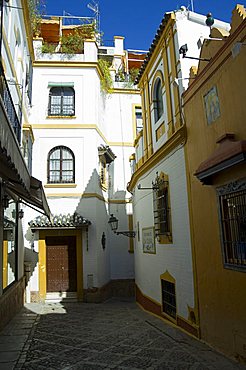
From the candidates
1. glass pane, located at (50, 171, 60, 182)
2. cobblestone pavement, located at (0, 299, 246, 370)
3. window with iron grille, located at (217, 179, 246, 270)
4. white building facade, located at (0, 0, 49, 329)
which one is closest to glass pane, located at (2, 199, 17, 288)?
white building facade, located at (0, 0, 49, 329)

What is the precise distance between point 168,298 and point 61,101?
11026mm

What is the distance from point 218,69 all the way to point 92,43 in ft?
40.1

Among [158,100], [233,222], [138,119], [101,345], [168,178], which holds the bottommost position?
[101,345]

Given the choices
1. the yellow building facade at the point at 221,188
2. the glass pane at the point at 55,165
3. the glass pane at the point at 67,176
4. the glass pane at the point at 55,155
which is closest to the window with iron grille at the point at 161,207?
the yellow building facade at the point at 221,188

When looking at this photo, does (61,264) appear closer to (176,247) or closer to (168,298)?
(168,298)

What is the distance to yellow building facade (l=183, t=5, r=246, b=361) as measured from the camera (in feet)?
18.7

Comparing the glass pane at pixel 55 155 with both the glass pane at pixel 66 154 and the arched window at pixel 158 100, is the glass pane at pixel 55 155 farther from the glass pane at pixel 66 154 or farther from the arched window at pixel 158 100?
the arched window at pixel 158 100

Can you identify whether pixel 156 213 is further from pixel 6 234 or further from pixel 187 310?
pixel 6 234

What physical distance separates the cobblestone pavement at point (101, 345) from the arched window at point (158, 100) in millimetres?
6312

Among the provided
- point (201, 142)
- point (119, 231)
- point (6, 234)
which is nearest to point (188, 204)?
point (201, 142)

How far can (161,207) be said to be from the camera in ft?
33.7

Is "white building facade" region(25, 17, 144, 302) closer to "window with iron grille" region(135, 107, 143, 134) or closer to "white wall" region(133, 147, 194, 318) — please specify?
"window with iron grille" region(135, 107, 143, 134)

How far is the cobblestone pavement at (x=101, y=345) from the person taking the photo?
5860 mm

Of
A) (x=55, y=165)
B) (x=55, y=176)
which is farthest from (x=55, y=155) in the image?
(x=55, y=176)
